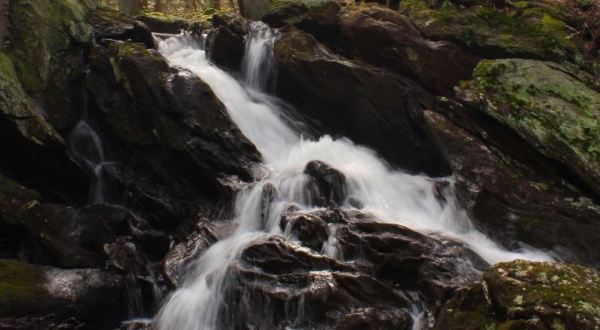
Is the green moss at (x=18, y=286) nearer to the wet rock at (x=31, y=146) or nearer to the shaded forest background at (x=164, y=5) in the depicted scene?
the wet rock at (x=31, y=146)

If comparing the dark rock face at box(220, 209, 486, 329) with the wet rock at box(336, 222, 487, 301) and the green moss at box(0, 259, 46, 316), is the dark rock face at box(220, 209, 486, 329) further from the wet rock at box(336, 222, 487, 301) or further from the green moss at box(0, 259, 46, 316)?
the green moss at box(0, 259, 46, 316)

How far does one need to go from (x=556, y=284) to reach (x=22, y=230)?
893cm

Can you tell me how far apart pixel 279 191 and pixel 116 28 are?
804 cm

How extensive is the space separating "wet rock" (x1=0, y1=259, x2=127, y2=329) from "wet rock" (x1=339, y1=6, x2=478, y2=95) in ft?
26.8

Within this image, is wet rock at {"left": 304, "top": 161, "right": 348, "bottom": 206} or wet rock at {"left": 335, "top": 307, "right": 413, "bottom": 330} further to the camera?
wet rock at {"left": 304, "top": 161, "right": 348, "bottom": 206}

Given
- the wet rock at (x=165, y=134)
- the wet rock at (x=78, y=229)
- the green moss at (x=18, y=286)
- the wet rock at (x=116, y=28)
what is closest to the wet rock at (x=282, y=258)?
the wet rock at (x=165, y=134)

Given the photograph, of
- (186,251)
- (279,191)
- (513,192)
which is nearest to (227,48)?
(279,191)

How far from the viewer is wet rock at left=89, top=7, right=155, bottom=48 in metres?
14.3

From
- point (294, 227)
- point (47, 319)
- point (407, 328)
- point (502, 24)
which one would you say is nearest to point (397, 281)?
point (407, 328)

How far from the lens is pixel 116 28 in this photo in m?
14.6

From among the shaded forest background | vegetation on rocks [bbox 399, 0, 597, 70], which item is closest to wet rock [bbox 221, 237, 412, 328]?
vegetation on rocks [bbox 399, 0, 597, 70]

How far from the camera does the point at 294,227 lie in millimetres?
8797

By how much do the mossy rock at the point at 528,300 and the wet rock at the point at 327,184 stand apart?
3.82m

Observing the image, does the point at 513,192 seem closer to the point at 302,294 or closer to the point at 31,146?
the point at 302,294
